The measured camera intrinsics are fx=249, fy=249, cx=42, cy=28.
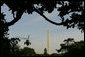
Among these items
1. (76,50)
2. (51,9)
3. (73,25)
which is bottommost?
(76,50)

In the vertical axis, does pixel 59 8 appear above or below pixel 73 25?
above

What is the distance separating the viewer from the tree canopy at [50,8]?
24612 mm

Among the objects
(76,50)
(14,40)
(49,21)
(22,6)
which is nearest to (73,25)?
(49,21)

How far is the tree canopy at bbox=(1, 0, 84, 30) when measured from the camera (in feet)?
80.7

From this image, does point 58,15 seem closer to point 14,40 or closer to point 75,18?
point 75,18

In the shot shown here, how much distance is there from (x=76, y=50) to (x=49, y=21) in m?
13.7

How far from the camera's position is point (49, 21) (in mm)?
25719

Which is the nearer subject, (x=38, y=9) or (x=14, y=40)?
(x=38, y=9)

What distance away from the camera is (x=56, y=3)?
24.9 m

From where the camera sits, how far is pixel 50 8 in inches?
1000

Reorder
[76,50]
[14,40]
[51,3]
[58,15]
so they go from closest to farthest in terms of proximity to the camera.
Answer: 1. [76,50]
2. [51,3]
3. [58,15]
4. [14,40]

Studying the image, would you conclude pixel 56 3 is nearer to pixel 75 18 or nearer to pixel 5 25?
pixel 75 18

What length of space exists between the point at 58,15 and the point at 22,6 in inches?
158

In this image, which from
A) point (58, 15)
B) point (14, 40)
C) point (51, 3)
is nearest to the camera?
point (51, 3)
